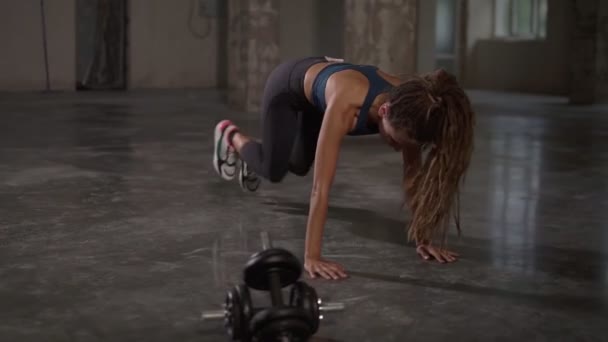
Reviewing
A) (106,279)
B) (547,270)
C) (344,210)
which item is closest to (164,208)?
(344,210)

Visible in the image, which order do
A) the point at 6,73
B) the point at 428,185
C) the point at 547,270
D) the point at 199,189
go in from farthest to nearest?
the point at 6,73
the point at 199,189
the point at 547,270
the point at 428,185

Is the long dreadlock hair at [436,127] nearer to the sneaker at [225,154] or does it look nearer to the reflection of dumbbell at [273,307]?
the reflection of dumbbell at [273,307]

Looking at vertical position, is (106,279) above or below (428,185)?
below

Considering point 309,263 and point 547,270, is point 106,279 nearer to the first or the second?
point 309,263

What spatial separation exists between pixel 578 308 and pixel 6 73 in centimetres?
1224

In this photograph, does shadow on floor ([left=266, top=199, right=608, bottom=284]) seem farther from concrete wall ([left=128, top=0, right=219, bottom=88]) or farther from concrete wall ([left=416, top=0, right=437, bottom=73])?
concrete wall ([left=416, top=0, right=437, bottom=73])

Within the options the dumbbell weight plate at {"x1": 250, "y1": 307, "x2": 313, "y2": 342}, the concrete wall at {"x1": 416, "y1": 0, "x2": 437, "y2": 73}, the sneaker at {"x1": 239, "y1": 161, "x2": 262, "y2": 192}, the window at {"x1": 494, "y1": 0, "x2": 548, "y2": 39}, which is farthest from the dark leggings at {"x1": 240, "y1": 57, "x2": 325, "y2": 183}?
the window at {"x1": 494, "y1": 0, "x2": 548, "y2": 39}

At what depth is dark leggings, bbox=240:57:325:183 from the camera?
11.9 ft

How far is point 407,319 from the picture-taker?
2672 mm

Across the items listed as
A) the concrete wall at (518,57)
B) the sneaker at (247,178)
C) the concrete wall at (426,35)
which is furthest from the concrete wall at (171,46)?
the sneaker at (247,178)

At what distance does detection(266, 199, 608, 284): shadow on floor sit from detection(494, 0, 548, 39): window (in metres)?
12.5

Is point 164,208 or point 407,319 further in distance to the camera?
point 164,208

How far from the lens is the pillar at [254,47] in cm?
1043

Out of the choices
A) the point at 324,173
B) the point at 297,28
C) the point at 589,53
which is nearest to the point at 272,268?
the point at 324,173
